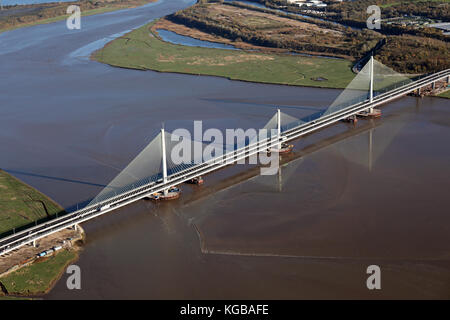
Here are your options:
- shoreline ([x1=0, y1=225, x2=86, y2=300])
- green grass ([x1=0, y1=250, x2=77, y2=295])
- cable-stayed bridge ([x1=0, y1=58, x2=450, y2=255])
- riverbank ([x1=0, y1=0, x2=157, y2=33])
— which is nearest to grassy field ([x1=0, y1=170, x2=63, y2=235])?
cable-stayed bridge ([x1=0, y1=58, x2=450, y2=255])

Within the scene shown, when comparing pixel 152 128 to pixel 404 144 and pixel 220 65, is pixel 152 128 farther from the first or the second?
pixel 220 65

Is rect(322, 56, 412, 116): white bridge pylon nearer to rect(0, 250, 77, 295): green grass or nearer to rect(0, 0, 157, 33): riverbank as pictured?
rect(0, 250, 77, 295): green grass

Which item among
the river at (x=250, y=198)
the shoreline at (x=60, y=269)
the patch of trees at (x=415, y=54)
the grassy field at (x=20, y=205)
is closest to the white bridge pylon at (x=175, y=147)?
the river at (x=250, y=198)

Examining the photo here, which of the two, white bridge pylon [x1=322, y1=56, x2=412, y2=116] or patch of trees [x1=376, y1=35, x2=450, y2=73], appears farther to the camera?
patch of trees [x1=376, y1=35, x2=450, y2=73]

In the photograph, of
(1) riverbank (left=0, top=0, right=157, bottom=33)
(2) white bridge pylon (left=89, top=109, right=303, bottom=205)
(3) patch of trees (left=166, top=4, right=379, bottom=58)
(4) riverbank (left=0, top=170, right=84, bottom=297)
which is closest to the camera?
(4) riverbank (left=0, top=170, right=84, bottom=297)

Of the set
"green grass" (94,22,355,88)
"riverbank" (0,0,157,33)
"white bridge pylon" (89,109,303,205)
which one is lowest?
"white bridge pylon" (89,109,303,205)

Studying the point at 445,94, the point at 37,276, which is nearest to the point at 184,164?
the point at 37,276
